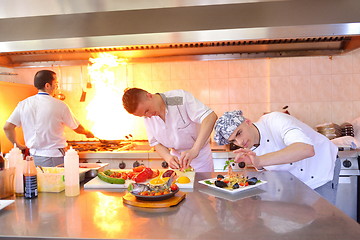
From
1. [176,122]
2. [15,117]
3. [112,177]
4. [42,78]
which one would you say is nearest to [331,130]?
[176,122]

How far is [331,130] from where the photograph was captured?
343cm

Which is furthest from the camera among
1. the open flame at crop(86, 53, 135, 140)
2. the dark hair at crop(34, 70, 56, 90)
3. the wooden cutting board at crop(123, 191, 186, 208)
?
the open flame at crop(86, 53, 135, 140)

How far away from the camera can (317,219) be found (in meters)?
1.25

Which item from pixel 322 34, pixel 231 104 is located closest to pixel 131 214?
pixel 322 34

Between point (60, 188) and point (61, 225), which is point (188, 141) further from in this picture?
point (61, 225)

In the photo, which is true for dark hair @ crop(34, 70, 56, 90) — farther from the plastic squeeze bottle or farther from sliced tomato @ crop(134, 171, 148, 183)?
sliced tomato @ crop(134, 171, 148, 183)

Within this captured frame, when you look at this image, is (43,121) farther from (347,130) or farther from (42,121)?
(347,130)

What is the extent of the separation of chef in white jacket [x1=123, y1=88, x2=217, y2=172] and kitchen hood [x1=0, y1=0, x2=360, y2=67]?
0.43 metres

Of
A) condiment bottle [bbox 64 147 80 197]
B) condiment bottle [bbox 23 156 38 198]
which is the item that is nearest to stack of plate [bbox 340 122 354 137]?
condiment bottle [bbox 64 147 80 197]

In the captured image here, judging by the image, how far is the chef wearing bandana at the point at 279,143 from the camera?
5.89 ft

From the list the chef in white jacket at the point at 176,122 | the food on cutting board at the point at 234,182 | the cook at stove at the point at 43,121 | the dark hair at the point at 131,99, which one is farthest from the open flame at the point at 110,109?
the food on cutting board at the point at 234,182

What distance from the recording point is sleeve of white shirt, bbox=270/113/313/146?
1.74 m

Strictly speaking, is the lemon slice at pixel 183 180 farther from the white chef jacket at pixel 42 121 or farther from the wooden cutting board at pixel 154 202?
the white chef jacket at pixel 42 121

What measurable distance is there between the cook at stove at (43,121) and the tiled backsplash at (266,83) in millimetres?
1087
